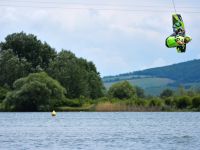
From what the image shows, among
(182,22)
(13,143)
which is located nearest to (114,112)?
(13,143)

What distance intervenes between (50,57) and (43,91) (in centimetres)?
3263

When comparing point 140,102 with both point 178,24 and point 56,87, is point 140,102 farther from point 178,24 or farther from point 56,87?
point 178,24

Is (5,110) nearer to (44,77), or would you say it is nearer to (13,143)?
(44,77)

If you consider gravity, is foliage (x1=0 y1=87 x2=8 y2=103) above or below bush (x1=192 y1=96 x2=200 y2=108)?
above

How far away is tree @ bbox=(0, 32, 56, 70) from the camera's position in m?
151

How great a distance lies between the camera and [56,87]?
125 meters

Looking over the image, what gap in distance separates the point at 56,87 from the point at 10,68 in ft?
61.9

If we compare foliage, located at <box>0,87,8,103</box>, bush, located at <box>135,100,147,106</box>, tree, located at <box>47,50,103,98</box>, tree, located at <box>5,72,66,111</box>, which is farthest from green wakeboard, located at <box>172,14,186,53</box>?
tree, located at <box>47,50,103,98</box>

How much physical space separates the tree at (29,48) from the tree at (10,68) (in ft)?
21.3

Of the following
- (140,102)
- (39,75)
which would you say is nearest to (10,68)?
(39,75)

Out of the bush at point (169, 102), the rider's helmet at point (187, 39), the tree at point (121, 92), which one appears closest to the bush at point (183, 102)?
the bush at point (169, 102)

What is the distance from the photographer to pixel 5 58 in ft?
469

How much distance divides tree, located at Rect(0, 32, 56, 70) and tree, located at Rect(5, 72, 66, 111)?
2605 centimetres

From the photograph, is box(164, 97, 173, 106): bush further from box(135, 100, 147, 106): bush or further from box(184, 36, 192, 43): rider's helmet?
box(184, 36, 192, 43): rider's helmet
